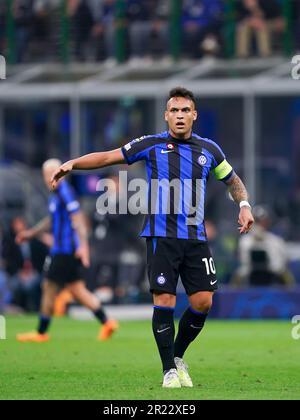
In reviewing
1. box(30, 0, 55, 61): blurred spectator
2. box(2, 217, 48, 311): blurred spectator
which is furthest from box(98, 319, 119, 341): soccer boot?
box(30, 0, 55, 61): blurred spectator

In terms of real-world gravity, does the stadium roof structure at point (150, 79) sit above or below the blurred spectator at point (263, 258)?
above

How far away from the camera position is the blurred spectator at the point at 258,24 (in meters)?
22.9

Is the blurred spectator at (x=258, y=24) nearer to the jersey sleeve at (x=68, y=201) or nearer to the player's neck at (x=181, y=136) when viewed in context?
the jersey sleeve at (x=68, y=201)

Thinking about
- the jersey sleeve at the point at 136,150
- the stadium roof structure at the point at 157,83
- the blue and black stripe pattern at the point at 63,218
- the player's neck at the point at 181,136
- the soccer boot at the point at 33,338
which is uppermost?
the stadium roof structure at the point at 157,83

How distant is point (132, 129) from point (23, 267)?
126 inches

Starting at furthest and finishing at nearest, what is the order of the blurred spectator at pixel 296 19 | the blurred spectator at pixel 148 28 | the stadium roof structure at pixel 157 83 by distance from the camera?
1. the blurred spectator at pixel 148 28
2. the blurred spectator at pixel 296 19
3. the stadium roof structure at pixel 157 83

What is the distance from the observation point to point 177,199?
32.6ft

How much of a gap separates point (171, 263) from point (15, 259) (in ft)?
39.3

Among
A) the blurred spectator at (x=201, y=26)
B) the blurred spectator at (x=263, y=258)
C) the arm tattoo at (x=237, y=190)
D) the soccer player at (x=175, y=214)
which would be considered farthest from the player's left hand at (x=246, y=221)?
the blurred spectator at (x=201, y=26)

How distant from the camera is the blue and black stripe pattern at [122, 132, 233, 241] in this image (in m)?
9.90

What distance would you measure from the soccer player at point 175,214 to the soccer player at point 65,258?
5.16 meters

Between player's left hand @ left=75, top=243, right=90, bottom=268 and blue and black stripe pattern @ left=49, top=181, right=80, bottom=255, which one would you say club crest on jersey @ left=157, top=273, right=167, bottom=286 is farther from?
blue and black stripe pattern @ left=49, top=181, right=80, bottom=255

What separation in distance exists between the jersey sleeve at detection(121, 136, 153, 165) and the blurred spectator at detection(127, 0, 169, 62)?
45.3 feet

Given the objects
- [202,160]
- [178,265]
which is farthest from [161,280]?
[202,160]
